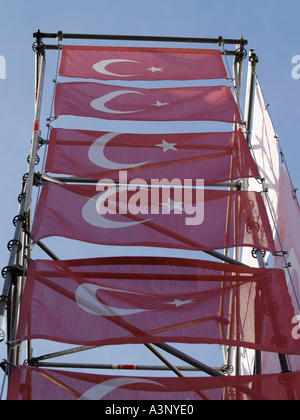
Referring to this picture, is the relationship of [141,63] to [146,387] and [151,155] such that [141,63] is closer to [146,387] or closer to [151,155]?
[151,155]

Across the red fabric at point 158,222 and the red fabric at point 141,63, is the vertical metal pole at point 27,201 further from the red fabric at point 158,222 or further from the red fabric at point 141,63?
the red fabric at point 141,63

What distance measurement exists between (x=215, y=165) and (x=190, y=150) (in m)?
0.58

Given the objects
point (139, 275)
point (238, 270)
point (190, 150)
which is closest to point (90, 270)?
point (139, 275)

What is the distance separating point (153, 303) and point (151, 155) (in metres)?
3.27

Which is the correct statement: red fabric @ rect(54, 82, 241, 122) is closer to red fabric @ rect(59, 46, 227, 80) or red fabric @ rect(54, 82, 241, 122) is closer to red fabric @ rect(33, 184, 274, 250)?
red fabric @ rect(59, 46, 227, 80)

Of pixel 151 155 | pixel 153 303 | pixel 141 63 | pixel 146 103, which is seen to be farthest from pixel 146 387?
pixel 141 63

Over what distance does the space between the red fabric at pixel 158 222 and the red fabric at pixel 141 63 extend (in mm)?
3765


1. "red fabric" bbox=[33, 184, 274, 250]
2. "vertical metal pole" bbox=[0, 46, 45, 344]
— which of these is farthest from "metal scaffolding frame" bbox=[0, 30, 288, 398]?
"red fabric" bbox=[33, 184, 274, 250]

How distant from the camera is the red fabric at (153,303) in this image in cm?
664

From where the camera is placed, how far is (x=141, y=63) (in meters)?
12.0

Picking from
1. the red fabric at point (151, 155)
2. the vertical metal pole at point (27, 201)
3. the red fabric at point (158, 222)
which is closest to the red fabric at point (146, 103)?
the vertical metal pole at point (27, 201)

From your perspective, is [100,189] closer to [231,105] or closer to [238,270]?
[238,270]

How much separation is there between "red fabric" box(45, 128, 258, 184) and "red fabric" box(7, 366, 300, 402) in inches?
145

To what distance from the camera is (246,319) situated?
6953 mm
